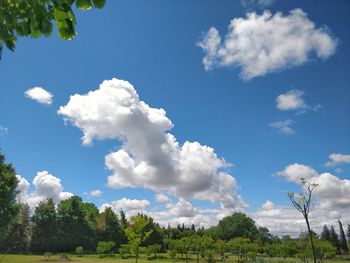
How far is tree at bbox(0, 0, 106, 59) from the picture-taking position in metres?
2.92

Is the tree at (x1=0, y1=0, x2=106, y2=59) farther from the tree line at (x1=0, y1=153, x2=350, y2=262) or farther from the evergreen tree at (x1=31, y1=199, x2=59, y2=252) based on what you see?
the evergreen tree at (x1=31, y1=199, x2=59, y2=252)

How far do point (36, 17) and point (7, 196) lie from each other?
4041 centimetres

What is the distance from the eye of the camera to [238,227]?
129750 mm

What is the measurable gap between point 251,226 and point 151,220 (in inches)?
2331

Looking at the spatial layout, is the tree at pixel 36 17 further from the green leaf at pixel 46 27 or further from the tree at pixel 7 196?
the tree at pixel 7 196

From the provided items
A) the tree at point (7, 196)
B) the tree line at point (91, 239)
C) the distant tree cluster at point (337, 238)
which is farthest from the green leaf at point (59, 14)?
the distant tree cluster at point (337, 238)

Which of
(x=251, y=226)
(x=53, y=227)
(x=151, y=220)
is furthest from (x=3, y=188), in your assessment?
(x=251, y=226)

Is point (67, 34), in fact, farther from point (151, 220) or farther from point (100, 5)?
point (151, 220)

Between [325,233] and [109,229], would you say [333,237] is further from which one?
[109,229]

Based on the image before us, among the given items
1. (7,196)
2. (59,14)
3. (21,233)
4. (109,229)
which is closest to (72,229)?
(109,229)

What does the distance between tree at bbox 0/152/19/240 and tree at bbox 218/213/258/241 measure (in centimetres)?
10096

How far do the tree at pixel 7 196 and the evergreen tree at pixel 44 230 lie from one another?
1104 inches

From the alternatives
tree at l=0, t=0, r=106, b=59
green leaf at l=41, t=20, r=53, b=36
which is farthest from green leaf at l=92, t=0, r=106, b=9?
green leaf at l=41, t=20, r=53, b=36

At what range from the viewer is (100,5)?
2.86 m
